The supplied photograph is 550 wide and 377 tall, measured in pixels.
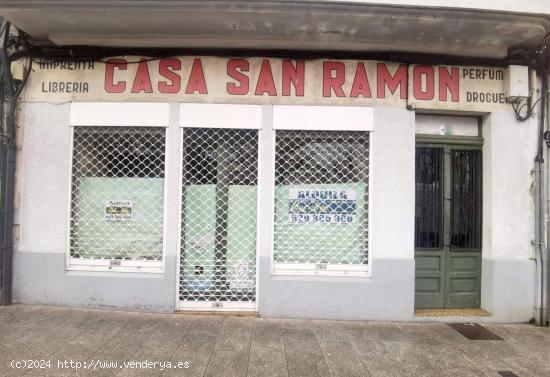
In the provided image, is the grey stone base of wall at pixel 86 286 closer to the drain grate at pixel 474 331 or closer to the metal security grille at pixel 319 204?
the metal security grille at pixel 319 204

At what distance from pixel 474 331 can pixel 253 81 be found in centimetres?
470

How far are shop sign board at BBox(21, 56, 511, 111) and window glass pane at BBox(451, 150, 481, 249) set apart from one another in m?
1.01

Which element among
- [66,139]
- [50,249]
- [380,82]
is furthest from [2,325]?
[380,82]

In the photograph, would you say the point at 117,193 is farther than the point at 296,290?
Yes

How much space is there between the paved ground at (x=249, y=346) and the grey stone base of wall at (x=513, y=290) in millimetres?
221

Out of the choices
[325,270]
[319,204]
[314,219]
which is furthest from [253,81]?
[325,270]

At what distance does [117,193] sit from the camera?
19.3 ft

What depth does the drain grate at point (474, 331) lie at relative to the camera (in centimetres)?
506

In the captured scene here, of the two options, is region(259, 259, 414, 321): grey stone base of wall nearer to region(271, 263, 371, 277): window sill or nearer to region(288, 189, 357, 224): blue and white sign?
region(271, 263, 371, 277): window sill

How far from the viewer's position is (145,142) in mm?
5844

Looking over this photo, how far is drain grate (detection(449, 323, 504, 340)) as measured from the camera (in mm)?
5059

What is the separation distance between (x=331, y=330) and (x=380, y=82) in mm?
3605

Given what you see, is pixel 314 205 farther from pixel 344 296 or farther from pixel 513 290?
pixel 513 290

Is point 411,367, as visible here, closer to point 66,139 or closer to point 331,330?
point 331,330
